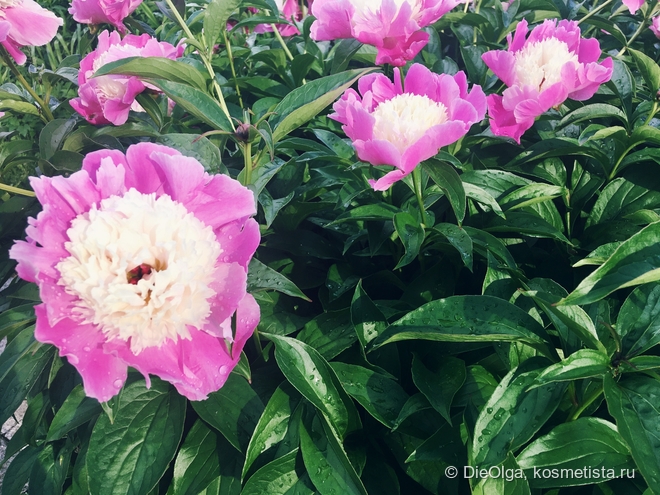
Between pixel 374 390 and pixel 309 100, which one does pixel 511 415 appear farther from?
pixel 309 100

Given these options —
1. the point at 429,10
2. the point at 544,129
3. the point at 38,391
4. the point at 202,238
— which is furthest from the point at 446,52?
the point at 38,391

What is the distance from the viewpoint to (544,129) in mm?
1115

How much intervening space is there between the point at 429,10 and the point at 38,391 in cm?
105

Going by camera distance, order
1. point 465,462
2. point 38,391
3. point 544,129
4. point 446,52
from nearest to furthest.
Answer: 1. point 465,462
2. point 38,391
3. point 544,129
4. point 446,52

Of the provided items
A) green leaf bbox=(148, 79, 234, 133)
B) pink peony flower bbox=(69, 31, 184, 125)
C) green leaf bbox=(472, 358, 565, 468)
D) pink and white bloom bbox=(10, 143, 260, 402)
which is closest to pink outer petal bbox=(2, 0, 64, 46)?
pink peony flower bbox=(69, 31, 184, 125)

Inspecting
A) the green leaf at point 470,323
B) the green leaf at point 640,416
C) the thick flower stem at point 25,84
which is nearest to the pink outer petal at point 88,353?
the green leaf at point 470,323

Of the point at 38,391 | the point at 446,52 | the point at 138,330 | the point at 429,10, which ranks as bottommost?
the point at 38,391

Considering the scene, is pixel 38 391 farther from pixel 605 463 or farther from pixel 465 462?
pixel 605 463

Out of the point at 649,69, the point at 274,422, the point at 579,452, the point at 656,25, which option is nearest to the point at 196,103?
the point at 274,422

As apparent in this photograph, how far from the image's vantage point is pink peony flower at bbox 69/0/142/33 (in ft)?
3.62

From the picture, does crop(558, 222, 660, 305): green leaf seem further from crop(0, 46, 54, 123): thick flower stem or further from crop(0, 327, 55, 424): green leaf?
crop(0, 46, 54, 123): thick flower stem

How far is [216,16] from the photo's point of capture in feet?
2.97

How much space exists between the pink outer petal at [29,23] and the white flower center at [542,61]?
945 millimetres

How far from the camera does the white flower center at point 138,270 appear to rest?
0.52 metres
